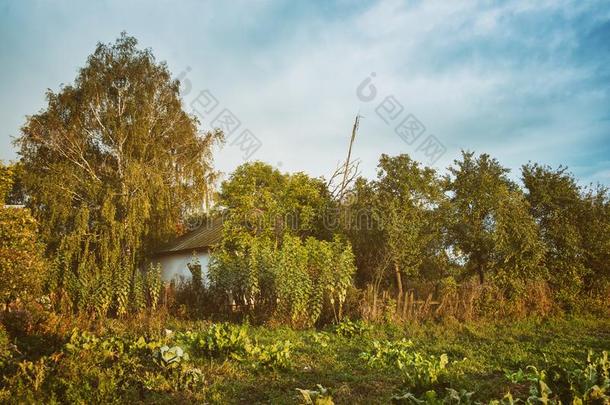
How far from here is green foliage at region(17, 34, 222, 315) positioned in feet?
52.7

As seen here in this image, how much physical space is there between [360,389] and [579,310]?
11.6 m

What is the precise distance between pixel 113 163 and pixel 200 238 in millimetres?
5625

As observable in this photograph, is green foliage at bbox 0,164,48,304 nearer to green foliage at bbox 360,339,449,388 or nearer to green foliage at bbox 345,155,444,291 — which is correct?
green foliage at bbox 360,339,449,388

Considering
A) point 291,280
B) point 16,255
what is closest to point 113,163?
Answer: point 16,255

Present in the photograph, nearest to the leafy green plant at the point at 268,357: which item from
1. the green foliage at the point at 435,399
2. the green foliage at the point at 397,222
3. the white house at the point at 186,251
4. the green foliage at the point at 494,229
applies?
the green foliage at the point at 435,399

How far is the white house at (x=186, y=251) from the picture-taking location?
65.9 ft

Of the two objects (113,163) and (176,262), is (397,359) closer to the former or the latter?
(113,163)

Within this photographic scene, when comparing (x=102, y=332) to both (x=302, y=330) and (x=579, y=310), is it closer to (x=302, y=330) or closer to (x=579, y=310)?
(x=302, y=330)

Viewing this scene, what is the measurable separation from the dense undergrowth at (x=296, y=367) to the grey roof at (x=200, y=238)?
29.4 feet

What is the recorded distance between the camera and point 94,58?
18.2 metres

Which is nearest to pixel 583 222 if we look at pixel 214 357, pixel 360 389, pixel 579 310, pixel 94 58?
pixel 579 310

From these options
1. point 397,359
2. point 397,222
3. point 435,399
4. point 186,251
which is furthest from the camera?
point 186,251

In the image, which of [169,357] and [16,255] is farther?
[16,255]

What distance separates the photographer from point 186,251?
2098 centimetres
